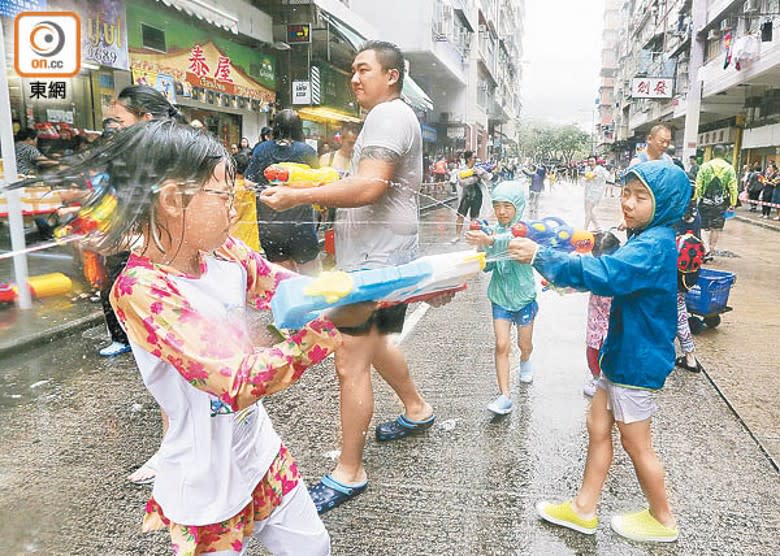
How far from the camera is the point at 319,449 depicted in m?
3.19

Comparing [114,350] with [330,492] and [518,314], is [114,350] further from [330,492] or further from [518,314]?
[518,314]

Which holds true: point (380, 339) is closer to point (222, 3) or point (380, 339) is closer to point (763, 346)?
point (763, 346)

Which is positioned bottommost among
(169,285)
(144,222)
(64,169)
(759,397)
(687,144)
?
(759,397)

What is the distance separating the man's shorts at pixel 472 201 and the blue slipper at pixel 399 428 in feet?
4.05

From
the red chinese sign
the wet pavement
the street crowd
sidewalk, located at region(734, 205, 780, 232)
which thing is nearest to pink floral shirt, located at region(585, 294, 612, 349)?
the street crowd

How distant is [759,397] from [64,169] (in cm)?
431

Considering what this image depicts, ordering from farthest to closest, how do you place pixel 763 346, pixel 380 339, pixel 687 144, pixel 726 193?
pixel 687 144
pixel 726 193
pixel 763 346
pixel 380 339

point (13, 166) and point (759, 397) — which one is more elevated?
point (13, 166)

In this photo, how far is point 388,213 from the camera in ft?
8.46

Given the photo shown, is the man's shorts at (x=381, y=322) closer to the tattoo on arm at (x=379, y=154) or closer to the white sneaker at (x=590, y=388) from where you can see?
the tattoo on arm at (x=379, y=154)

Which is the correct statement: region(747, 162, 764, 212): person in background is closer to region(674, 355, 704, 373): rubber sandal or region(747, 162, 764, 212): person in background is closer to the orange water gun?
region(674, 355, 704, 373): rubber sandal

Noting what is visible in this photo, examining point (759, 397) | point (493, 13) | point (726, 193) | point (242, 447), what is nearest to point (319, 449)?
point (242, 447)

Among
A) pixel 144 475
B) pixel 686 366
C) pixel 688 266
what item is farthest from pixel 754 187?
pixel 144 475

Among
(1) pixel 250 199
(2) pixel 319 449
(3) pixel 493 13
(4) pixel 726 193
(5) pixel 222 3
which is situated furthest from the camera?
(3) pixel 493 13
